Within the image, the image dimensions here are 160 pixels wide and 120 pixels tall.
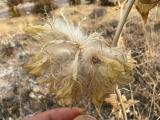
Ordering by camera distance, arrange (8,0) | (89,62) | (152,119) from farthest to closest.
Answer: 1. (8,0)
2. (152,119)
3. (89,62)

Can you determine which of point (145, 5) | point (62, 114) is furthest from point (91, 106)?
point (145, 5)

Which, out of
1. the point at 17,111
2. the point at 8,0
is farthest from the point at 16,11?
the point at 17,111

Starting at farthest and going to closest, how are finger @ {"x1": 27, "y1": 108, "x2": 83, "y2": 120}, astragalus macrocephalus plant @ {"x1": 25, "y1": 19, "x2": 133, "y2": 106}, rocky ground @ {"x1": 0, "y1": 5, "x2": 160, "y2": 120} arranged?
rocky ground @ {"x1": 0, "y1": 5, "x2": 160, "y2": 120}, finger @ {"x1": 27, "y1": 108, "x2": 83, "y2": 120}, astragalus macrocephalus plant @ {"x1": 25, "y1": 19, "x2": 133, "y2": 106}

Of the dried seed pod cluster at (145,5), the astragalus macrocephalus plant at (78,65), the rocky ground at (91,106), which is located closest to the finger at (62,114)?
the astragalus macrocephalus plant at (78,65)

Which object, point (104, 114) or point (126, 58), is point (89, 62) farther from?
point (104, 114)

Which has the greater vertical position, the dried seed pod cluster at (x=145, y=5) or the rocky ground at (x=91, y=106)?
the dried seed pod cluster at (x=145, y=5)

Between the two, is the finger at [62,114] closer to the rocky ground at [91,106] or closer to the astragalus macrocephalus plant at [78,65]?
the astragalus macrocephalus plant at [78,65]

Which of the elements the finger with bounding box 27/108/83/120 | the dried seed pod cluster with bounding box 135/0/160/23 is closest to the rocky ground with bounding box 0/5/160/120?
the finger with bounding box 27/108/83/120

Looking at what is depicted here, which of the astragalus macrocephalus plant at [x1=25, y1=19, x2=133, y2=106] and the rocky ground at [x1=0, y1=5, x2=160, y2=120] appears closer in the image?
the astragalus macrocephalus plant at [x1=25, y1=19, x2=133, y2=106]

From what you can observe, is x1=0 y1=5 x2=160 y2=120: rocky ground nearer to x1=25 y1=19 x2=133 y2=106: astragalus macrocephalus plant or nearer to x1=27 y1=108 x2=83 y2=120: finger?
x1=27 y1=108 x2=83 y2=120: finger
